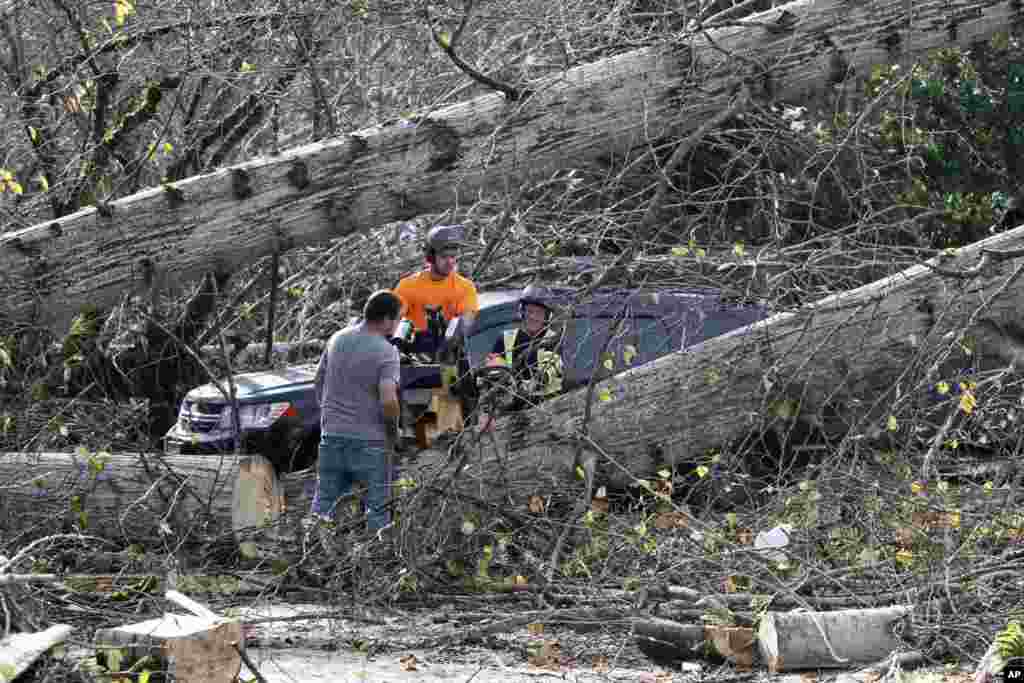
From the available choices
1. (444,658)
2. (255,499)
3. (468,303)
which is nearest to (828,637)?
(444,658)

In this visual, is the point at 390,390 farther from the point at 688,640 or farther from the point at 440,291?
the point at 688,640

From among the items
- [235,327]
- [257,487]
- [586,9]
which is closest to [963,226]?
[586,9]

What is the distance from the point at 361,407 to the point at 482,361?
1.83 meters

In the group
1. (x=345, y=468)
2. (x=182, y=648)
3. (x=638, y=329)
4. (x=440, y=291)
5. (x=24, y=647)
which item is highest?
(x=24, y=647)

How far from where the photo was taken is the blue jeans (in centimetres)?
876

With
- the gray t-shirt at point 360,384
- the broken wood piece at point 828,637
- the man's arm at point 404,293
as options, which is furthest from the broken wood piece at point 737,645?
the man's arm at point 404,293

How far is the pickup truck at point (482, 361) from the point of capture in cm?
902

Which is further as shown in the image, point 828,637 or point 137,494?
point 137,494

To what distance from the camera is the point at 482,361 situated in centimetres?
1053

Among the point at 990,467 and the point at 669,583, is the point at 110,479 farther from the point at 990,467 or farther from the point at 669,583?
the point at 990,467

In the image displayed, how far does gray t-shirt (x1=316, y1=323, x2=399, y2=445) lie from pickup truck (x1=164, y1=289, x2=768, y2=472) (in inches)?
19.3

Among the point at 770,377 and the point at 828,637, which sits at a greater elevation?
the point at 770,377

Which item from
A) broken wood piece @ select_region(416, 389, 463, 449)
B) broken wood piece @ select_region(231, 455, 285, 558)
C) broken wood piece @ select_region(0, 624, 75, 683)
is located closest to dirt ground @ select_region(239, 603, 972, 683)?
broken wood piece @ select_region(0, 624, 75, 683)

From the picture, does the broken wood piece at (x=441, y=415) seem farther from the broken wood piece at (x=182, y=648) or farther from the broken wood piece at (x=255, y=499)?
the broken wood piece at (x=182, y=648)
